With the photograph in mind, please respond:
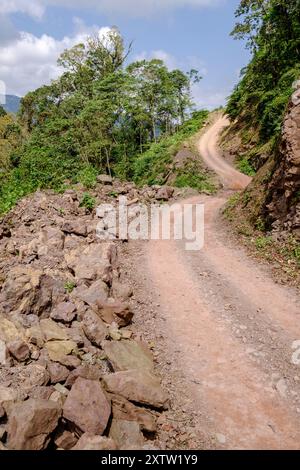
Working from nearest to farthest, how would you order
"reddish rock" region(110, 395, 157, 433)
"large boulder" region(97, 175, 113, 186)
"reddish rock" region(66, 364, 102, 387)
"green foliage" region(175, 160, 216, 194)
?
"reddish rock" region(110, 395, 157, 433)
"reddish rock" region(66, 364, 102, 387)
"large boulder" region(97, 175, 113, 186)
"green foliage" region(175, 160, 216, 194)

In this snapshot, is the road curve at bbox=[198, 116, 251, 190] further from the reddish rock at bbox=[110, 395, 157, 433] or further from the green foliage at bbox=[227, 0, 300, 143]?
the reddish rock at bbox=[110, 395, 157, 433]

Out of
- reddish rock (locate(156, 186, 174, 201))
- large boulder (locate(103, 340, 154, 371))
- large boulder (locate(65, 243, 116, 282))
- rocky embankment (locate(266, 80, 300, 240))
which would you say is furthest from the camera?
reddish rock (locate(156, 186, 174, 201))

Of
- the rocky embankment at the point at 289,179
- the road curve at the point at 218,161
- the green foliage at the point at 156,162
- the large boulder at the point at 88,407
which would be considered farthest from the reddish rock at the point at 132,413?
the green foliage at the point at 156,162

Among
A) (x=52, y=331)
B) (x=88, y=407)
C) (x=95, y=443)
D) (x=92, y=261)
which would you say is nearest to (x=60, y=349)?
(x=52, y=331)

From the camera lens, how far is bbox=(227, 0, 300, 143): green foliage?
82.8 feet

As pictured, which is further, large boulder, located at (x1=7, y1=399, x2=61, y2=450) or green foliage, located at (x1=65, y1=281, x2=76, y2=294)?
green foliage, located at (x1=65, y1=281, x2=76, y2=294)

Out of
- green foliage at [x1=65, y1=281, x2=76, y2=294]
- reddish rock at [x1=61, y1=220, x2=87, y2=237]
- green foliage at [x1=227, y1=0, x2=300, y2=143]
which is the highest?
green foliage at [x1=227, y1=0, x2=300, y2=143]

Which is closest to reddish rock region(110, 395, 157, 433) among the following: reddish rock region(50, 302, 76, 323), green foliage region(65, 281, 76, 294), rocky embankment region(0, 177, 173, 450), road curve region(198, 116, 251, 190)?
rocky embankment region(0, 177, 173, 450)

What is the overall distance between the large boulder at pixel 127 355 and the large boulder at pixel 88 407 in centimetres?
126

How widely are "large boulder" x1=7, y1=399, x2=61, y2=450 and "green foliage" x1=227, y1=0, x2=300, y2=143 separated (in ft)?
74.1

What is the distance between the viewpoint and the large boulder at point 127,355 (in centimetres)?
760

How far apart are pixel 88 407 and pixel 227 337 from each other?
4.31 m

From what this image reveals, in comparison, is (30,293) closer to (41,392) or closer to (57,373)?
(57,373)
